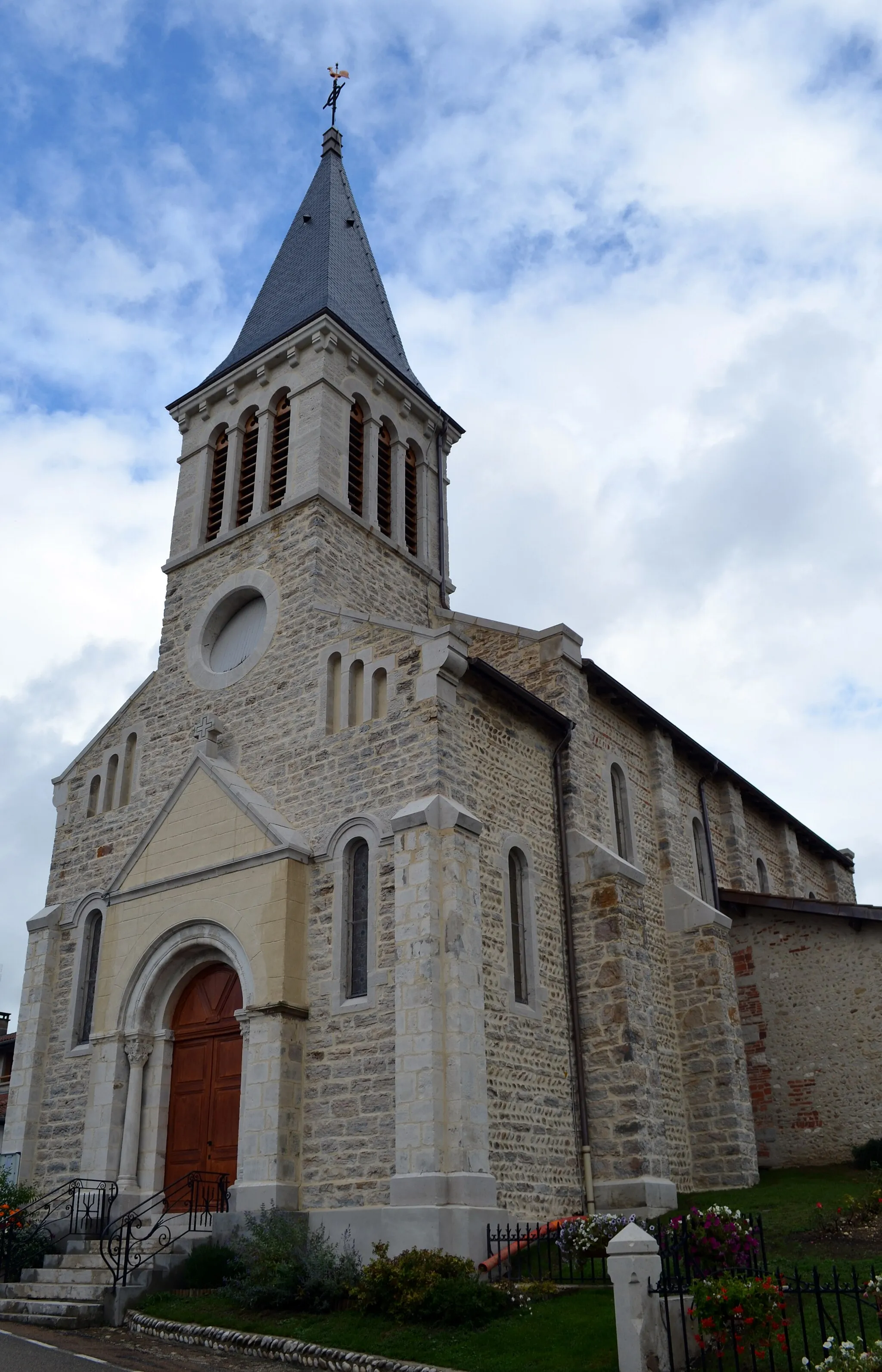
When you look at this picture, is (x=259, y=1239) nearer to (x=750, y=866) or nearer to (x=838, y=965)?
(x=838, y=965)

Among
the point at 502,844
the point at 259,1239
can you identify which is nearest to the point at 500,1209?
the point at 259,1239

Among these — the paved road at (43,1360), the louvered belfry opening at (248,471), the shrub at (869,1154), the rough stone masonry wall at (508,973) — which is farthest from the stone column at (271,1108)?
the louvered belfry opening at (248,471)

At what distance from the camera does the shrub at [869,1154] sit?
1656 cm

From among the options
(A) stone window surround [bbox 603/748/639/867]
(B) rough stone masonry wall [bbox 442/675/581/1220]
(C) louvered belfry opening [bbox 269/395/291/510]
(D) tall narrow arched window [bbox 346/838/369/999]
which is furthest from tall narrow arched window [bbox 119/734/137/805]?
(A) stone window surround [bbox 603/748/639/867]

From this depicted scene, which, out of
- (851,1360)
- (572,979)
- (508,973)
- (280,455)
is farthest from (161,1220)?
(280,455)

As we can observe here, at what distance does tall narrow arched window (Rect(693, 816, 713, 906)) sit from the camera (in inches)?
838

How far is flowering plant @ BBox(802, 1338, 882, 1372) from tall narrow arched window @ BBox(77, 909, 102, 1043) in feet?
41.6

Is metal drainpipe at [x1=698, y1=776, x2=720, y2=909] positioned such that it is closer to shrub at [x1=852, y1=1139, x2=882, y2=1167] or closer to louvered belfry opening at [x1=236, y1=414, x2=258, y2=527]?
shrub at [x1=852, y1=1139, x2=882, y2=1167]

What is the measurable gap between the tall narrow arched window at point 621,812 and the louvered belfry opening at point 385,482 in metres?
6.13

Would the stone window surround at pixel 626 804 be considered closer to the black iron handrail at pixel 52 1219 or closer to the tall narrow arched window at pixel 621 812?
the tall narrow arched window at pixel 621 812

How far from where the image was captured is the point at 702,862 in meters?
21.9

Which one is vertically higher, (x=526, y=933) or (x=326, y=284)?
(x=326, y=284)

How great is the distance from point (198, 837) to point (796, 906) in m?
10.3

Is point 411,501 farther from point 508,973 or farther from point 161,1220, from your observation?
point 161,1220
